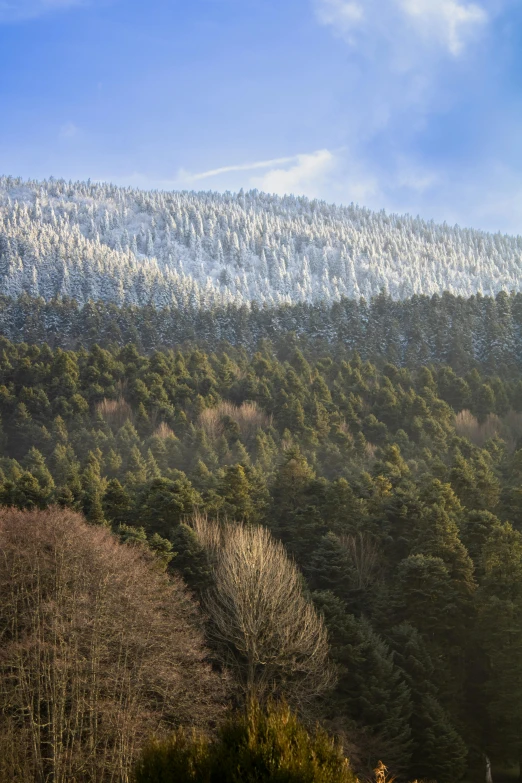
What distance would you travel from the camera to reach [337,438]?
173 feet

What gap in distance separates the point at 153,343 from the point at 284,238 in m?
122

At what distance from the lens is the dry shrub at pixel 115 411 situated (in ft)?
180

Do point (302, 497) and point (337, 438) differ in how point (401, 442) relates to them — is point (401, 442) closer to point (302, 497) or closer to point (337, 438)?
point (337, 438)

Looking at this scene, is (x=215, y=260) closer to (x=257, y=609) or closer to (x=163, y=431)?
(x=163, y=431)

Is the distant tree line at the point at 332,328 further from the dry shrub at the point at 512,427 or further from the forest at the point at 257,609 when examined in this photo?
the forest at the point at 257,609

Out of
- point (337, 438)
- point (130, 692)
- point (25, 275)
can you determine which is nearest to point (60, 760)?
point (130, 692)

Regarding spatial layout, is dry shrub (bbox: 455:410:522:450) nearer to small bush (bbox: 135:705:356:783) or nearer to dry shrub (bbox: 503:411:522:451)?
dry shrub (bbox: 503:411:522:451)

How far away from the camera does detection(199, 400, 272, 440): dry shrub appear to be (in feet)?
179

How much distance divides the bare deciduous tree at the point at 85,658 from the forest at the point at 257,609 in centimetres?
8

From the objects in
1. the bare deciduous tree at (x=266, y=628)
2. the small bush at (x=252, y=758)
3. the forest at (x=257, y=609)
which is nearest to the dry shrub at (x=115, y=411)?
the forest at (x=257, y=609)

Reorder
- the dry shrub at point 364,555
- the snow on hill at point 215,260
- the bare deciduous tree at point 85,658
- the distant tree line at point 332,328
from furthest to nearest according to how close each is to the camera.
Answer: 1. the snow on hill at point 215,260
2. the distant tree line at point 332,328
3. the dry shrub at point 364,555
4. the bare deciduous tree at point 85,658

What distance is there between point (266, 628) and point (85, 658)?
7.24 m

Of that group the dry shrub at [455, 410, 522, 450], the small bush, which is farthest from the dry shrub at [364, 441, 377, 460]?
the small bush

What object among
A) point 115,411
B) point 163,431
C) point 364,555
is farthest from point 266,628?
point 115,411
